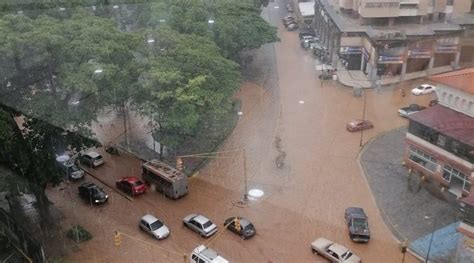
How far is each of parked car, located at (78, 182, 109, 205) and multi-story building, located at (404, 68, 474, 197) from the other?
6.25 meters

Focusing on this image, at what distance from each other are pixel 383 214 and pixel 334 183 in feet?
4.49

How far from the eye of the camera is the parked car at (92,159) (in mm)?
11688

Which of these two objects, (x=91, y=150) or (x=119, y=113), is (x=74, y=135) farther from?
(x=119, y=113)

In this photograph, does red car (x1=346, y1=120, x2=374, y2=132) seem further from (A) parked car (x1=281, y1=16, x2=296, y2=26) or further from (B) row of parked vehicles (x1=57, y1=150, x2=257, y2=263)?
(A) parked car (x1=281, y1=16, x2=296, y2=26)

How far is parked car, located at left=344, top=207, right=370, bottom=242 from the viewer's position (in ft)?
29.3

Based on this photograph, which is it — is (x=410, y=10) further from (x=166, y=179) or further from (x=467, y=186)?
(x=166, y=179)

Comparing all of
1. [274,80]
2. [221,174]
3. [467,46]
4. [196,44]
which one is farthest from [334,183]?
[467,46]

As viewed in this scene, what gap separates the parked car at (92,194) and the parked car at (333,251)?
418 cm

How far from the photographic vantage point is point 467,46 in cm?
1697

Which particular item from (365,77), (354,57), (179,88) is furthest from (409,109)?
(179,88)

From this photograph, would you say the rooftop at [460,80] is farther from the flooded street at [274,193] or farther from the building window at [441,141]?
the flooded street at [274,193]

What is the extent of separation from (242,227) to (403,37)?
9.92 meters

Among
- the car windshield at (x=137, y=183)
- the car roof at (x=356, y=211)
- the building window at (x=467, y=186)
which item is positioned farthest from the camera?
the car windshield at (x=137, y=183)

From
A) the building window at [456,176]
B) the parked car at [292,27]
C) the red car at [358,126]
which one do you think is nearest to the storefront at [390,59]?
the red car at [358,126]
